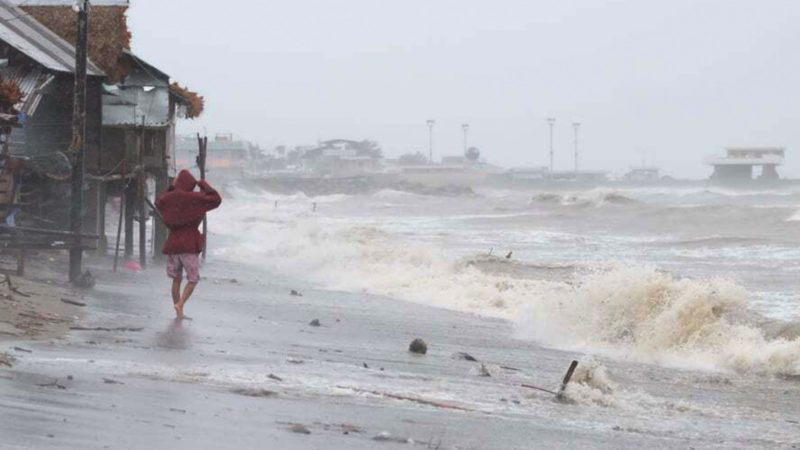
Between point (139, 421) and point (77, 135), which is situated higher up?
point (77, 135)

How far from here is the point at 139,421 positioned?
7.43 metres

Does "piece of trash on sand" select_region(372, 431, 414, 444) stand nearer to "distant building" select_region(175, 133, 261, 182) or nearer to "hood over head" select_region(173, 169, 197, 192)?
"hood over head" select_region(173, 169, 197, 192)

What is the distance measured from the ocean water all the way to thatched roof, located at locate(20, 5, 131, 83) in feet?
19.5

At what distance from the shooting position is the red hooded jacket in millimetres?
13508

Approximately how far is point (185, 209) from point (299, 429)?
617cm

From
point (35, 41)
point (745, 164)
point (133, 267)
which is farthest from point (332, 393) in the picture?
point (745, 164)

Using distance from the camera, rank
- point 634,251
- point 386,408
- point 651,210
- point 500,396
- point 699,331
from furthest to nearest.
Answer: point 651,210 → point 634,251 → point 699,331 → point 500,396 → point 386,408

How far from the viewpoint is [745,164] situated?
408 feet

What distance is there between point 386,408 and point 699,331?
308 inches

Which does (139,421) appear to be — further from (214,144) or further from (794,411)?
(214,144)

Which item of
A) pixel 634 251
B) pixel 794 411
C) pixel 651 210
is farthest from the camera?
pixel 651 210

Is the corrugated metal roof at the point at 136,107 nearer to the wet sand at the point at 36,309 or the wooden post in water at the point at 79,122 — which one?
the wooden post in water at the point at 79,122

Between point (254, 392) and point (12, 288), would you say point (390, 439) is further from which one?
point (12, 288)

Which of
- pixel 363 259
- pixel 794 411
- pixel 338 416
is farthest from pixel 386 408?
pixel 363 259
